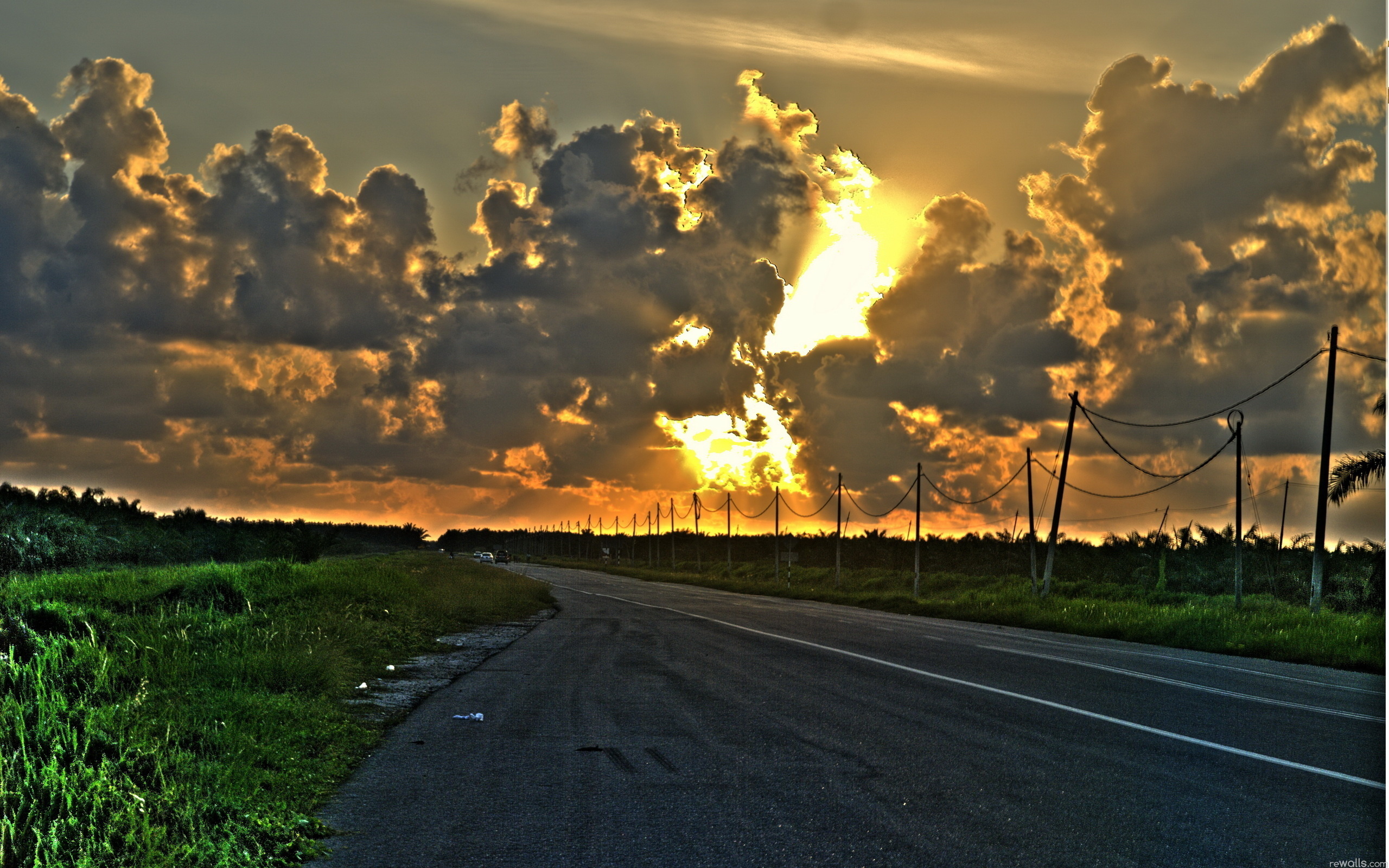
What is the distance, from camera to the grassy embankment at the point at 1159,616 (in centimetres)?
2130

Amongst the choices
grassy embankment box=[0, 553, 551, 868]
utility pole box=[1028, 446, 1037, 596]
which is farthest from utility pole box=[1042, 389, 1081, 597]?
grassy embankment box=[0, 553, 551, 868]

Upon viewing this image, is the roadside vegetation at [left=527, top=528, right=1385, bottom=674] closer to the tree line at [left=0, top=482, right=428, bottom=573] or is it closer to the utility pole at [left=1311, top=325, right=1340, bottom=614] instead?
the utility pole at [left=1311, top=325, right=1340, bottom=614]

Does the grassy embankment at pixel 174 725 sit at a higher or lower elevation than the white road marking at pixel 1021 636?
higher

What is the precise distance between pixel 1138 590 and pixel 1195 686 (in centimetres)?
3162

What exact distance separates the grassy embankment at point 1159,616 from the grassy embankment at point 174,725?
1713 centimetres

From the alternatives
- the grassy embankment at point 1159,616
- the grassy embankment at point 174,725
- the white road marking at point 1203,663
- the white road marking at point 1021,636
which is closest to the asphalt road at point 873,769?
the white road marking at point 1203,663

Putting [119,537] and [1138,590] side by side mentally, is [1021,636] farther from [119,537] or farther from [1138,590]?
[119,537]

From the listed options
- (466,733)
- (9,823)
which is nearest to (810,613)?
(466,733)

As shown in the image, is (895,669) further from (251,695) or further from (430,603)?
(430,603)

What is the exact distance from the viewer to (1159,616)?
1083 inches

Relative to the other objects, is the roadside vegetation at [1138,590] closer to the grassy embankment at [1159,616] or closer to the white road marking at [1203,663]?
Answer: the grassy embankment at [1159,616]

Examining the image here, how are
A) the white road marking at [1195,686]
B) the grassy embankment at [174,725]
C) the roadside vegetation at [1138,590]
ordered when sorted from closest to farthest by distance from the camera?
1. the grassy embankment at [174,725]
2. the white road marking at [1195,686]
3. the roadside vegetation at [1138,590]

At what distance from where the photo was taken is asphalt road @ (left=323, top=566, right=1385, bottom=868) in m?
6.35

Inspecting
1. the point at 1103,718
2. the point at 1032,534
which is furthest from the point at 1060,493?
the point at 1103,718
